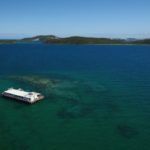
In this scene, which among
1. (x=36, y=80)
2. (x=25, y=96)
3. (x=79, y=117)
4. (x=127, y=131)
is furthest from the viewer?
(x=36, y=80)

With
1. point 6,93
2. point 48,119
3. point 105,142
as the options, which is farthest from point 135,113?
point 6,93

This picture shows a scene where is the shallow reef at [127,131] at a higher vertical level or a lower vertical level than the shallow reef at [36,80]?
lower

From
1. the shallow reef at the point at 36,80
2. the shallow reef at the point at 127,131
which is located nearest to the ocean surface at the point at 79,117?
the shallow reef at the point at 127,131

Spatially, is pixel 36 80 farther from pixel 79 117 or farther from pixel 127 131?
pixel 127 131

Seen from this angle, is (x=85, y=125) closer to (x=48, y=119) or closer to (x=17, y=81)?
(x=48, y=119)

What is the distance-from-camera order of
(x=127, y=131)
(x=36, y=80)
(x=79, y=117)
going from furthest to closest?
(x=36, y=80) < (x=79, y=117) < (x=127, y=131)

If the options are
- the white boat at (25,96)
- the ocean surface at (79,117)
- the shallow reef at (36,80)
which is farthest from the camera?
the shallow reef at (36,80)

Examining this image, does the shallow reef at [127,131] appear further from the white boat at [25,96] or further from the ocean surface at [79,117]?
the white boat at [25,96]

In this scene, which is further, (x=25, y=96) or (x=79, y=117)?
(x=25, y=96)

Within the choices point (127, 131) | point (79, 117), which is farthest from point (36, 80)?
point (127, 131)

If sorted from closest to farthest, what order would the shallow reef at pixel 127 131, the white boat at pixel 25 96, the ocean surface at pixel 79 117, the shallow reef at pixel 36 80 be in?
the ocean surface at pixel 79 117, the shallow reef at pixel 127 131, the white boat at pixel 25 96, the shallow reef at pixel 36 80

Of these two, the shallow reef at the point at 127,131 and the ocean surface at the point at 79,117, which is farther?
the shallow reef at the point at 127,131
